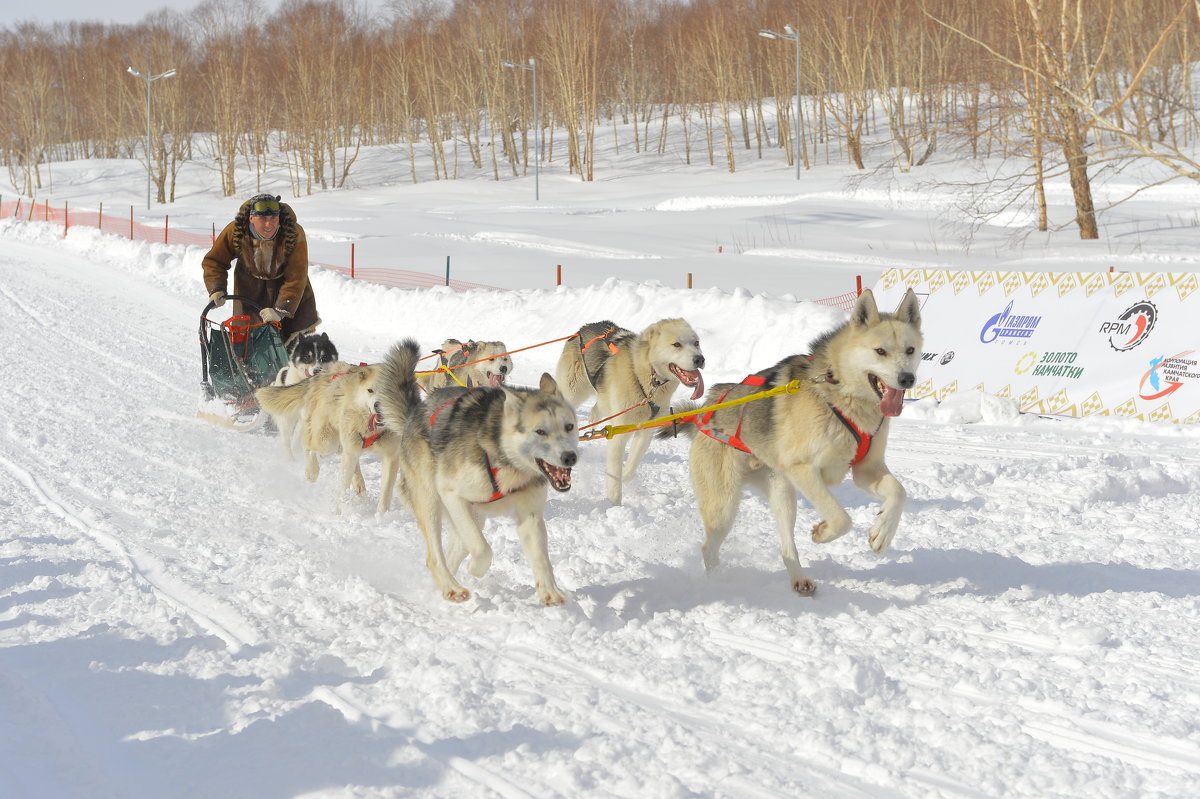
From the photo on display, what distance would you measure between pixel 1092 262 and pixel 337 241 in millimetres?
16490

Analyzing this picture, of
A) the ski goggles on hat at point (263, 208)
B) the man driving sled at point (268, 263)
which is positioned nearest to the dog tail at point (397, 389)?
the man driving sled at point (268, 263)

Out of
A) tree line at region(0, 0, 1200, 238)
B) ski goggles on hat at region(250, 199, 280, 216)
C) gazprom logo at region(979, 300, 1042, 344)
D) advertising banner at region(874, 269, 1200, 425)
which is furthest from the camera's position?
tree line at region(0, 0, 1200, 238)

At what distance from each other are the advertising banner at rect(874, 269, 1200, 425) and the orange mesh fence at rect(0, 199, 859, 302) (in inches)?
48.1

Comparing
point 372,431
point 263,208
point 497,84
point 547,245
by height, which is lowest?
point 372,431

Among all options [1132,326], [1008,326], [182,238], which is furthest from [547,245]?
[1132,326]

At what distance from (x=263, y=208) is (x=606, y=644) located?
4.90 metres

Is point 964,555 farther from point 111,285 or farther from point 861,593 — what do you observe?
point 111,285

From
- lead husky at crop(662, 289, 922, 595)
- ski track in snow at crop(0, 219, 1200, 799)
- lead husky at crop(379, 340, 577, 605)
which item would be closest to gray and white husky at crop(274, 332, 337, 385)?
ski track in snow at crop(0, 219, 1200, 799)

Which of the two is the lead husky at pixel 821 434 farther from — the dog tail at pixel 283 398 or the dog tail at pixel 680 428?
the dog tail at pixel 283 398

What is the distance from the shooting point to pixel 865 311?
4250 mm

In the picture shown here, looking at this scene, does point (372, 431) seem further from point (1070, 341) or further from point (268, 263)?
point (1070, 341)

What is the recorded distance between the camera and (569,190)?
39500mm

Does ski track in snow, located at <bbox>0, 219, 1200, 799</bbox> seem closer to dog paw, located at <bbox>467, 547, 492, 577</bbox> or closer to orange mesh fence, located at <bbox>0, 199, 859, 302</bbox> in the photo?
dog paw, located at <bbox>467, 547, 492, 577</bbox>

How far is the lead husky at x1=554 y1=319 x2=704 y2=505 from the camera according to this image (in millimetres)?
6312
